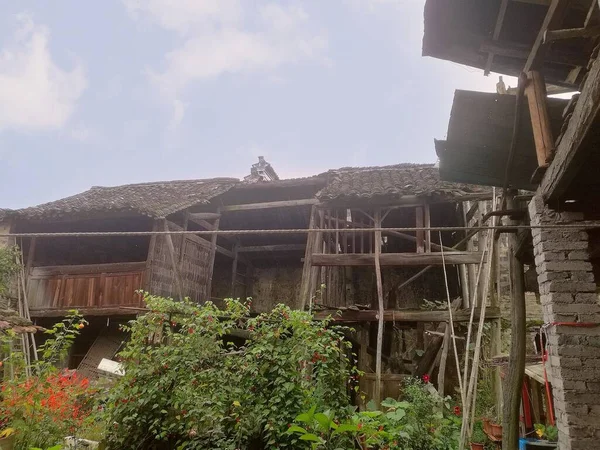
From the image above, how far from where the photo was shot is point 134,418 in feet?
14.8

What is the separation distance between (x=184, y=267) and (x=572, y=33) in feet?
30.8

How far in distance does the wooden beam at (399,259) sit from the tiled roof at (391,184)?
1.29 meters

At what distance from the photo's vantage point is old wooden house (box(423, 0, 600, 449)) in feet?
10.1

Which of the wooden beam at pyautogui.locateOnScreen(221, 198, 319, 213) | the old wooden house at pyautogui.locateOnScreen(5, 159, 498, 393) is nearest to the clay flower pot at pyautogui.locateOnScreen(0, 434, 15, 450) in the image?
the old wooden house at pyautogui.locateOnScreen(5, 159, 498, 393)

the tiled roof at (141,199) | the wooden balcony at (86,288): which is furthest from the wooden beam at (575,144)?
the wooden balcony at (86,288)

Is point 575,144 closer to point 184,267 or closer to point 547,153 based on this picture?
point 547,153

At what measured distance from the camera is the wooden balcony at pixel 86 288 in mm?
9586

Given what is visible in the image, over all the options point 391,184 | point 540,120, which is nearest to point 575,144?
point 540,120

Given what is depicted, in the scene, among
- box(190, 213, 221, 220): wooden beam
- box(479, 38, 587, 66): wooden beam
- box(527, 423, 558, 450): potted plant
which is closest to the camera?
box(479, 38, 587, 66): wooden beam

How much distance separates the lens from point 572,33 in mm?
2916

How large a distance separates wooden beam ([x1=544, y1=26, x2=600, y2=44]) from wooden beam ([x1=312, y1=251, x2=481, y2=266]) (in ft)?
18.5

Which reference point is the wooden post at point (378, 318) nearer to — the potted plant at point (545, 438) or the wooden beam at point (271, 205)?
the wooden beam at point (271, 205)

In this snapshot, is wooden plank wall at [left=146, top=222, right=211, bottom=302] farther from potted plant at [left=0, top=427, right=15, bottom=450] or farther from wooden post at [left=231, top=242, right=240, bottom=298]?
potted plant at [left=0, top=427, right=15, bottom=450]

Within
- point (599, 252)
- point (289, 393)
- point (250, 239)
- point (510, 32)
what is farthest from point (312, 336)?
point (250, 239)
